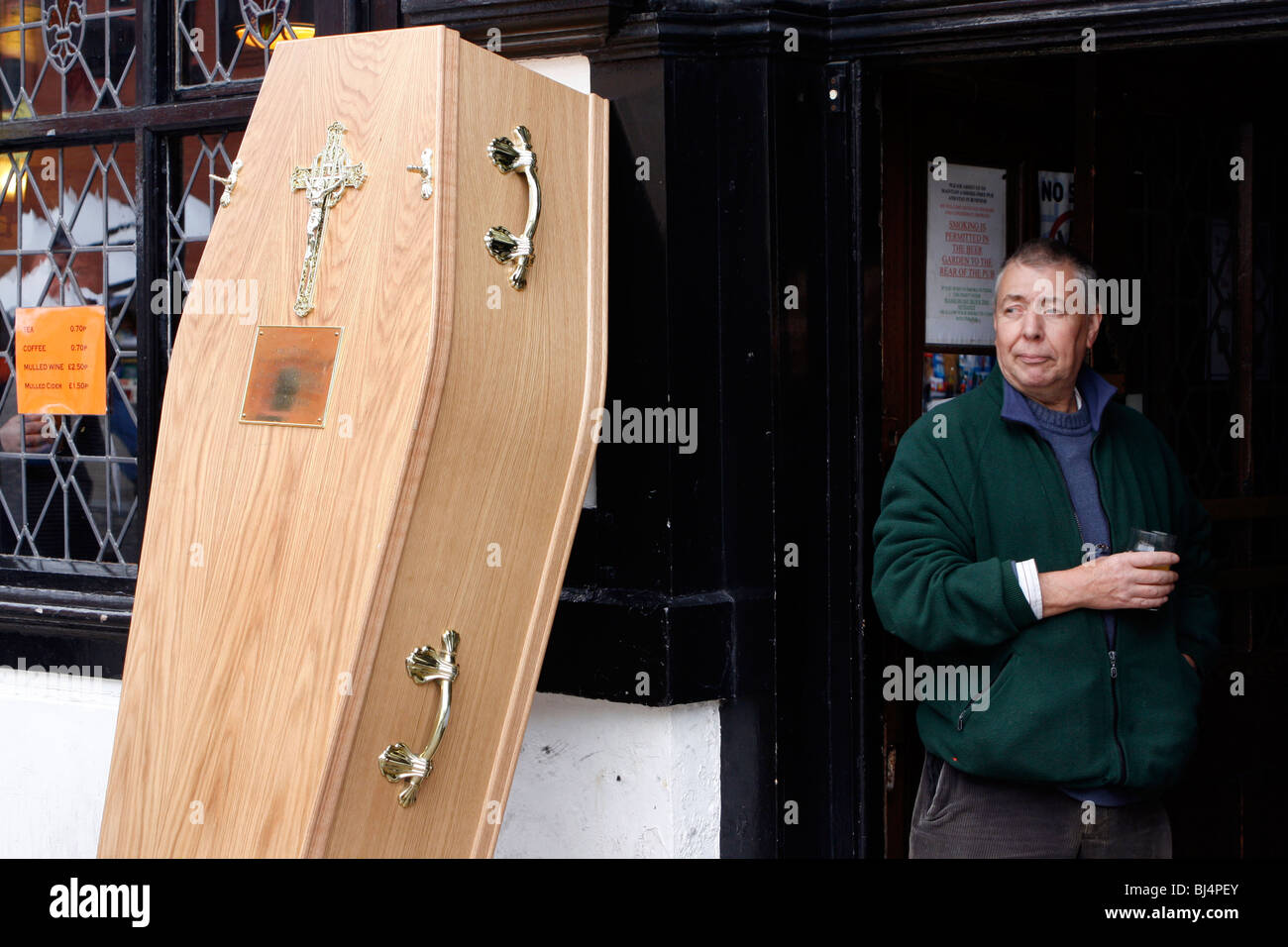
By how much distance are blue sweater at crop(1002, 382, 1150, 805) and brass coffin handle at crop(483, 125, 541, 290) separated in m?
1.00

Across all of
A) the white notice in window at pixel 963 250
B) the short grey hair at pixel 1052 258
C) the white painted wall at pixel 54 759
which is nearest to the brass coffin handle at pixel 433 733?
the short grey hair at pixel 1052 258

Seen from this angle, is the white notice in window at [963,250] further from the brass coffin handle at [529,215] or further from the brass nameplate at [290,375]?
the brass nameplate at [290,375]

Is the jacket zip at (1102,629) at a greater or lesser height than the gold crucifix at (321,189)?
lesser

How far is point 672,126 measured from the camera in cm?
309

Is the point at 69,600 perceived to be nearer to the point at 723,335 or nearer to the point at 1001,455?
the point at 723,335

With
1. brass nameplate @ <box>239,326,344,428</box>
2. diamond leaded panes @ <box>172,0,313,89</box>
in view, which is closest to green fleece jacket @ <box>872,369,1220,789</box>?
brass nameplate @ <box>239,326,344,428</box>

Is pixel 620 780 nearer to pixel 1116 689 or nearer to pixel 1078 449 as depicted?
pixel 1116 689

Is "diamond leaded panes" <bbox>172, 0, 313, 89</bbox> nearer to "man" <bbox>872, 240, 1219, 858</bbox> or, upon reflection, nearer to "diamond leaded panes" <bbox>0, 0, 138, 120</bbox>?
"diamond leaded panes" <bbox>0, 0, 138, 120</bbox>

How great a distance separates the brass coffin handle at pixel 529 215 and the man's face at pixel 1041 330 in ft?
3.17

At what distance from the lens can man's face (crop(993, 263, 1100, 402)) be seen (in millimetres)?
2873

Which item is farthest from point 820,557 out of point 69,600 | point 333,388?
point 69,600

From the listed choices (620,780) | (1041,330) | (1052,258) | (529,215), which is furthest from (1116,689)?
(529,215)

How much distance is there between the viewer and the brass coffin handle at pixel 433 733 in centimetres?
251

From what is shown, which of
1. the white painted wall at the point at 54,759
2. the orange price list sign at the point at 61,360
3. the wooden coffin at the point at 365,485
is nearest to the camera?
the wooden coffin at the point at 365,485
